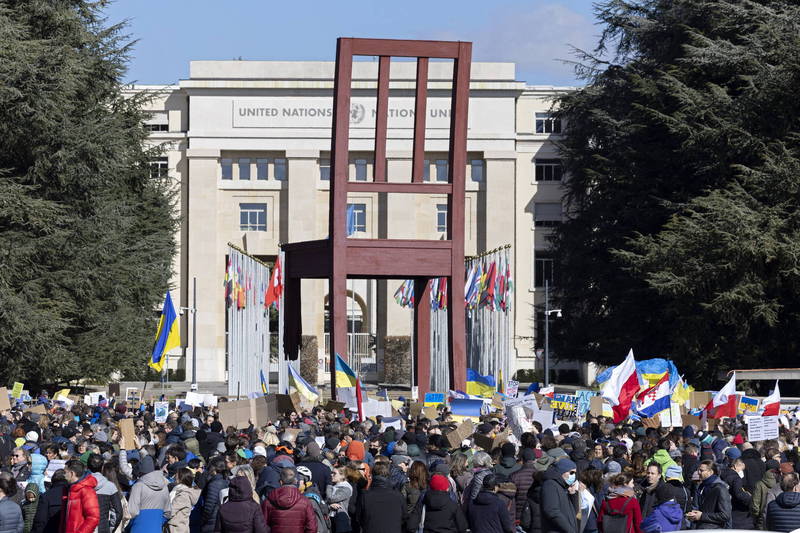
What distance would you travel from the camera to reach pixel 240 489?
34.6ft

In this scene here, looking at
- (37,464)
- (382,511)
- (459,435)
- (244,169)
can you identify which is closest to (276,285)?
(459,435)

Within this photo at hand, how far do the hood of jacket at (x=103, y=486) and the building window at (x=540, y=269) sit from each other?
66951mm

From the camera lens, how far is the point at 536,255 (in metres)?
79.0

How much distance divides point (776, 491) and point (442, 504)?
124 inches

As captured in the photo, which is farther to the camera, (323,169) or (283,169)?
(323,169)

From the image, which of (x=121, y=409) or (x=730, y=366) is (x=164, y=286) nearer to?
(x=730, y=366)

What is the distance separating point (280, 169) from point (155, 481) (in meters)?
65.9

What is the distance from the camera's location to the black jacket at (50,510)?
11.7 metres

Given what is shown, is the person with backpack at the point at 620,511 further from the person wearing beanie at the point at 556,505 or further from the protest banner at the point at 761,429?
the protest banner at the point at 761,429

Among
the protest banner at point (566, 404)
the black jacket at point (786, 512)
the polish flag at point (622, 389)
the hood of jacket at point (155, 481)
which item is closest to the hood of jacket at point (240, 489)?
the hood of jacket at point (155, 481)

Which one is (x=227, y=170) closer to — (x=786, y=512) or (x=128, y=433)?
(x=128, y=433)

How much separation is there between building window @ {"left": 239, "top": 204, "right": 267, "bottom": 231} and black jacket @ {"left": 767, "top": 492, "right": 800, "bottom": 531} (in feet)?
218

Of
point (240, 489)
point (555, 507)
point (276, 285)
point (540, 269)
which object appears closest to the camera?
point (240, 489)

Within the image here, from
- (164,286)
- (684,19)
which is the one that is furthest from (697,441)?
(164,286)
